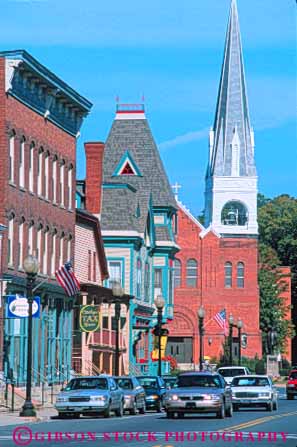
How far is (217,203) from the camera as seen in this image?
108875mm

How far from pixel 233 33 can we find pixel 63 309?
184 feet

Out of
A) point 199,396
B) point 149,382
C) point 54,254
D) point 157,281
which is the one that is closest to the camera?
point 199,396

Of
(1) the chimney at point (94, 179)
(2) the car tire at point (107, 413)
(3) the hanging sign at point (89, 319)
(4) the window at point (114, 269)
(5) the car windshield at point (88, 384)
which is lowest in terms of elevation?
(2) the car tire at point (107, 413)

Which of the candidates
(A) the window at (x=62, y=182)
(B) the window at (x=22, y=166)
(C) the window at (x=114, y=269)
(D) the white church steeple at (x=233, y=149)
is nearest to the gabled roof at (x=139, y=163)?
(C) the window at (x=114, y=269)

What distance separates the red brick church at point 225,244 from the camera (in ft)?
337

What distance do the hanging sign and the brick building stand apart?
165cm

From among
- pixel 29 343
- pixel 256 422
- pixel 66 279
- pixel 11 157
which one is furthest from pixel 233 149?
pixel 256 422

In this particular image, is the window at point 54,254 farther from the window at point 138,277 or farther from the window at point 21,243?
the window at point 138,277

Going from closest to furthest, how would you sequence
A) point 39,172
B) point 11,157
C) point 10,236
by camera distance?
point 11,157, point 10,236, point 39,172

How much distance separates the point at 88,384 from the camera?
39.7 metres

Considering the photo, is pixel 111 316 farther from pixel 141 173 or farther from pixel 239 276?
pixel 239 276

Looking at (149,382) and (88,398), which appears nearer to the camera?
(88,398)

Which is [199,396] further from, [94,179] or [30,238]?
[94,179]

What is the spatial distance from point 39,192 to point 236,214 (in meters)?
56.1
